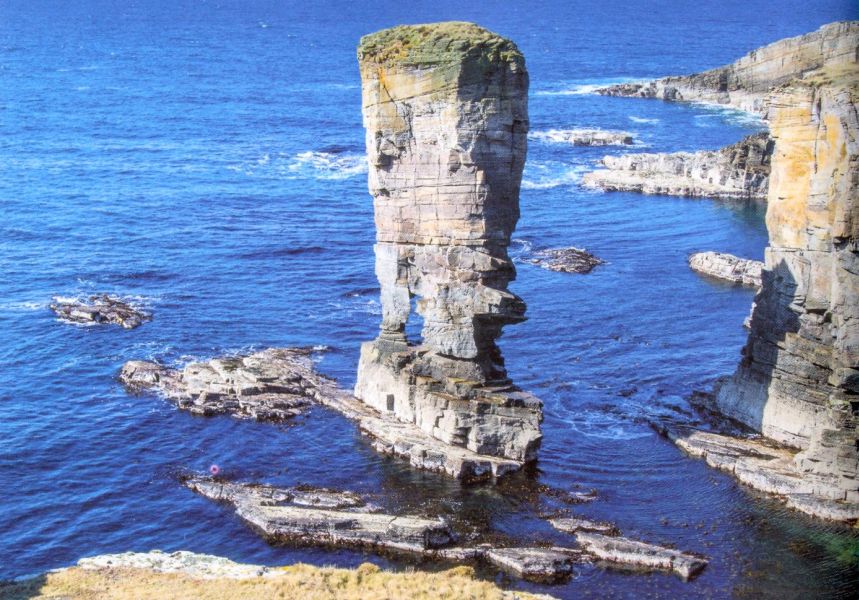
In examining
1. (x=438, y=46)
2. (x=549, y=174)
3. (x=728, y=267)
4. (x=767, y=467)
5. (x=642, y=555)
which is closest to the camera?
(x=642, y=555)

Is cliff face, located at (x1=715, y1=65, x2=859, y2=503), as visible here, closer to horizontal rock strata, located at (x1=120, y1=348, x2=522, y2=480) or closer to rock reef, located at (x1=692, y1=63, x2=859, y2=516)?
rock reef, located at (x1=692, y1=63, x2=859, y2=516)

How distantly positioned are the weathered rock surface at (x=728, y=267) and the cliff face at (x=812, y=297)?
99.2 ft

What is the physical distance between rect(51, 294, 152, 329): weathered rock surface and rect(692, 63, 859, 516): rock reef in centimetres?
4364

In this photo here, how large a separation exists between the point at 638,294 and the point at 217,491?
151ft

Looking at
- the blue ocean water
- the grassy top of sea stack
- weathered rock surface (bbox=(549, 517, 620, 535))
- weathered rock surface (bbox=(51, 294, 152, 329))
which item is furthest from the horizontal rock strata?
the grassy top of sea stack

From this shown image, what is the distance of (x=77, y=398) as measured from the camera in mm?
72625

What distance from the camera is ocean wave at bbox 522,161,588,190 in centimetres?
13350

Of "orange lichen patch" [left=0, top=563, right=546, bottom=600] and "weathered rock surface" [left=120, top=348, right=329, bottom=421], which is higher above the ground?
"weathered rock surface" [left=120, top=348, right=329, bottom=421]

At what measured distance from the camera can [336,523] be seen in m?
55.3

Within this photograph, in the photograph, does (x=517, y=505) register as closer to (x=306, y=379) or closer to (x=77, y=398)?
(x=306, y=379)

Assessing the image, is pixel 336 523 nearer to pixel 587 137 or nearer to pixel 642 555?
pixel 642 555

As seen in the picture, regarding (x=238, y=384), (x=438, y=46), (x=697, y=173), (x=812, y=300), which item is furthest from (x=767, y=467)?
(x=697, y=173)

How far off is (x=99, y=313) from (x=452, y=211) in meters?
33.9

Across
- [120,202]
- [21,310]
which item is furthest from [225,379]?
[120,202]
